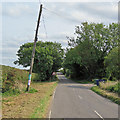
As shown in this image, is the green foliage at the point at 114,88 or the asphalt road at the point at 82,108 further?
the green foliage at the point at 114,88

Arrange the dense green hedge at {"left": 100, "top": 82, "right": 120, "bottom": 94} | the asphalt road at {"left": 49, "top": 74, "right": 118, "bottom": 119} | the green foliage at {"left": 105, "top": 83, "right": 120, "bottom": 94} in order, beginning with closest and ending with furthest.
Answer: the asphalt road at {"left": 49, "top": 74, "right": 118, "bottom": 119}, the dense green hedge at {"left": 100, "top": 82, "right": 120, "bottom": 94}, the green foliage at {"left": 105, "top": 83, "right": 120, "bottom": 94}

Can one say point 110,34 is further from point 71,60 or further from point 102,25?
point 71,60

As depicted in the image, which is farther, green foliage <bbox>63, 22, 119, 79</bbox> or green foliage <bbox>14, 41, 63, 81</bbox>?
green foliage <bbox>63, 22, 119, 79</bbox>

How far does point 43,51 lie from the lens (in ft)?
148

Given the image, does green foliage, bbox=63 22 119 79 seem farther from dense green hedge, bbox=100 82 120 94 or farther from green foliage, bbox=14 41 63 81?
dense green hedge, bbox=100 82 120 94

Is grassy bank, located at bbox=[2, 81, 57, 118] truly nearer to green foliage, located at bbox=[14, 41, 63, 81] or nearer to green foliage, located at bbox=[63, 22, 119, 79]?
green foliage, located at bbox=[14, 41, 63, 81]

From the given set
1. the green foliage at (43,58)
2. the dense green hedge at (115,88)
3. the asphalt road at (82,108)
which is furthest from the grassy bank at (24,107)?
the green foliage at (43,58)

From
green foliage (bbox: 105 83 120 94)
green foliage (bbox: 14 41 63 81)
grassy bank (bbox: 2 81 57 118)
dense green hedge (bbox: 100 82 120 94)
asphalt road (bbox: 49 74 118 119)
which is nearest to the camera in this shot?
grassy bank (bbox: 2 81 57 118)

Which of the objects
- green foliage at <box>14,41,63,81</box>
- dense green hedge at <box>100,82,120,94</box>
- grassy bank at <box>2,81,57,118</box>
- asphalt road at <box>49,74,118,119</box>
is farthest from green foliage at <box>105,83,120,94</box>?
green foliage at <box>14,41,63,81</box>

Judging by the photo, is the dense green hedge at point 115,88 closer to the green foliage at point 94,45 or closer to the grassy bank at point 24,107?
the grassy bank at point 24,107

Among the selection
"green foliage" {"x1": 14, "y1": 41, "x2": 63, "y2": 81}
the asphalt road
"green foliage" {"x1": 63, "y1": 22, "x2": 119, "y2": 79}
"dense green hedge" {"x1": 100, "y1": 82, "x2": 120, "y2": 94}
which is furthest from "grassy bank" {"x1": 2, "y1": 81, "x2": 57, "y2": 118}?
"green foliage" {"x1": 63, "y1": 22, "x2": 119, "y2": 79}

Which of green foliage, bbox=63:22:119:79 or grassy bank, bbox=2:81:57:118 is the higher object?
green foliage, bbox=63:22:119:79

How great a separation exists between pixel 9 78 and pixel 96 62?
39232 mm

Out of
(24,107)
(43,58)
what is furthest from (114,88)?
(43,58)
